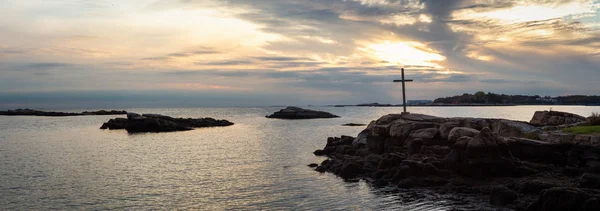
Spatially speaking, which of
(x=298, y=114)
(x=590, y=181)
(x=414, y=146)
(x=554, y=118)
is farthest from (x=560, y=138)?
(x=298, y=114)

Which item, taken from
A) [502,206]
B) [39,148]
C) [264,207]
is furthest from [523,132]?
[39,148]

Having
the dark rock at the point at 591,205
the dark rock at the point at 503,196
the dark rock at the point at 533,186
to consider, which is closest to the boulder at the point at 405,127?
the dark rock at the point at 533,186

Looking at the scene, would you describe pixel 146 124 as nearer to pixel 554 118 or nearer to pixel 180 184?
pixel 180 184

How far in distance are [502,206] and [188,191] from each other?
1493 cm

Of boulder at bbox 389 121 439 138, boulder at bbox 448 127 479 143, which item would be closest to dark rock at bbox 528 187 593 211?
boulder at bbox 448 127 479 143

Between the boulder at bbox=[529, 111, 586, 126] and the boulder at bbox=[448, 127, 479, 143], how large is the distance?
12145 mm

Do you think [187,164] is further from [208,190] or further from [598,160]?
[598,160]

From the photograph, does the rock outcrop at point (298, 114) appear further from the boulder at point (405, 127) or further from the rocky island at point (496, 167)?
the rocky island at point (496, 167)

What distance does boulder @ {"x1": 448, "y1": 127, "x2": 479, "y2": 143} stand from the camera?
78.3ft

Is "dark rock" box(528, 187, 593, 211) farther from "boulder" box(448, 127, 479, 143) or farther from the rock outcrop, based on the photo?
the rock outcrop

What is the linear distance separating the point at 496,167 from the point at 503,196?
14.9 ft

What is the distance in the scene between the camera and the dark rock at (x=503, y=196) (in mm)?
16672

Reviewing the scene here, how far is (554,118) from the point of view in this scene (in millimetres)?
34469

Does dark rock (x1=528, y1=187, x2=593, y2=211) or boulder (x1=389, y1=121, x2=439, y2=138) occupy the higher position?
boulder (x1=389, y1=121, x2=439, y2=138)
